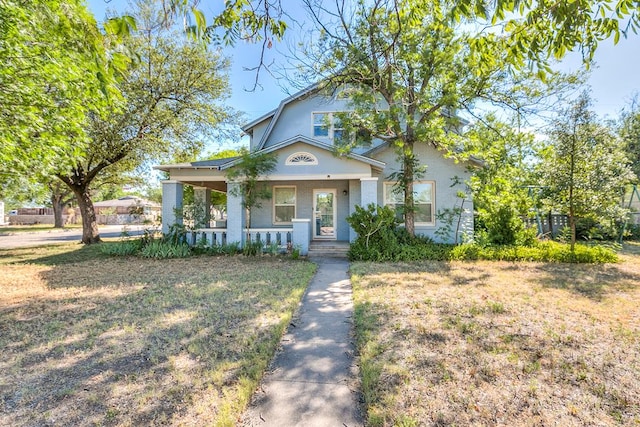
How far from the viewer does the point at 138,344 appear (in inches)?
149

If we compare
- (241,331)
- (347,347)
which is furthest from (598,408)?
(241,331)

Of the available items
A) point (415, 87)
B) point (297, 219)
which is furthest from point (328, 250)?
point (415, 87)

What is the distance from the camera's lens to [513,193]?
36.1 feet

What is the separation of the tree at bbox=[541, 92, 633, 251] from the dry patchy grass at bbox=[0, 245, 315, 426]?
331 inches

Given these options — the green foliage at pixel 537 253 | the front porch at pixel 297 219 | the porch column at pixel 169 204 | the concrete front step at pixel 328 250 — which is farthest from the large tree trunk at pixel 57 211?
the green foliage at pixel 537 253

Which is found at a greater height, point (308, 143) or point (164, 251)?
point (308, 143)

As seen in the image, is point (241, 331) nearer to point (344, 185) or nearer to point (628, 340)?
point (628, 340)

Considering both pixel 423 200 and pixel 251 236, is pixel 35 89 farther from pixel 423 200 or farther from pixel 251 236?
pixel 423 200

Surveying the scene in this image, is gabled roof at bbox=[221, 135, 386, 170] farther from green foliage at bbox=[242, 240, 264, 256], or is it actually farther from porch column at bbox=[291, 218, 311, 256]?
green foliage at bbox=[242, 240, 264, 256]

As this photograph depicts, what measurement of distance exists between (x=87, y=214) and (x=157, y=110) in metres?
6.81

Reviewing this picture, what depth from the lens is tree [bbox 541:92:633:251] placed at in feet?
28.2

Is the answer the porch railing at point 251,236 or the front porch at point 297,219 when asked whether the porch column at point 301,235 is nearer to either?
the front porch at point 297,219

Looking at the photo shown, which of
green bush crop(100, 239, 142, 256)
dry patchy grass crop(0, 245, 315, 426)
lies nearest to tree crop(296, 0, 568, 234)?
dry patchy grass crop(0, 245, 315, 426)

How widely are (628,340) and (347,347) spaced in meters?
3.62
